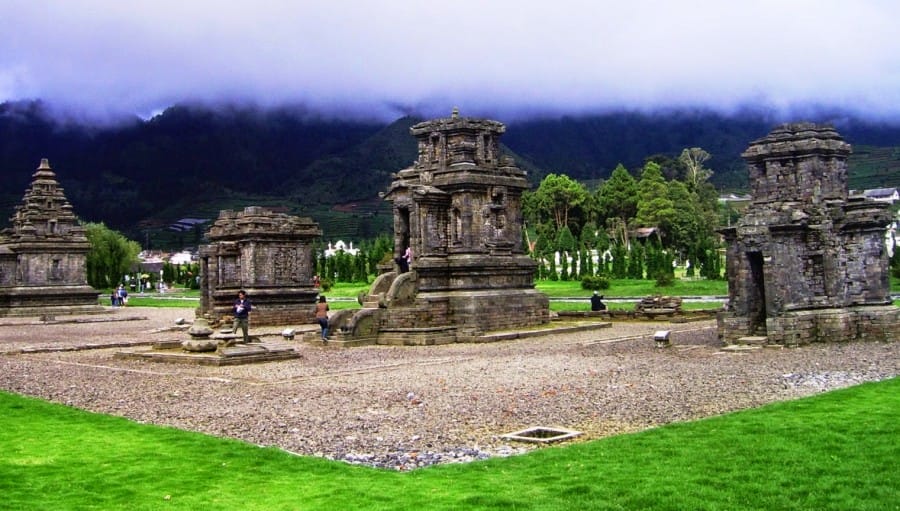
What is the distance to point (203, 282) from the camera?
128 ft

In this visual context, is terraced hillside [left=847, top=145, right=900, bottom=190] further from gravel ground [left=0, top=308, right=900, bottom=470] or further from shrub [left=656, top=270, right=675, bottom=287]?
gravel ground [left=0, top=308, right=900, bottom=470]

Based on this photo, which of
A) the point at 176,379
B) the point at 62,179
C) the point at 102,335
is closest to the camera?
Answer: the point at 176,379

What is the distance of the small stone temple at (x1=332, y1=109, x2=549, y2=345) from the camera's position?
1121 inches

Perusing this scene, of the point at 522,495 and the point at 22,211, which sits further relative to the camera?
the point at 22,211

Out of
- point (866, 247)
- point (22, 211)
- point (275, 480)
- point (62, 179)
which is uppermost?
point (62, 179)

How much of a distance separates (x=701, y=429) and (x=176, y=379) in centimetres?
1128

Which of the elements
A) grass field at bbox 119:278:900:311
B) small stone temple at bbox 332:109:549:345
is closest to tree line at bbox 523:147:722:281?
grass field at bbox 119:278:900:311

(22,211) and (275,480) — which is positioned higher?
(22,211)

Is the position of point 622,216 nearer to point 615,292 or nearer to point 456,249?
point 615,292

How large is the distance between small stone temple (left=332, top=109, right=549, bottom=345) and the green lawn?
1615cm

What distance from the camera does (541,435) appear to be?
12117 mm

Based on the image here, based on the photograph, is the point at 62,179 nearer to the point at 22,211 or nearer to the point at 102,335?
the point at 22,211

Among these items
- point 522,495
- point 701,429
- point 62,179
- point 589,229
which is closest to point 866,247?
point 701,429

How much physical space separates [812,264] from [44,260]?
41433 mm
